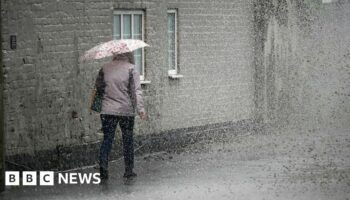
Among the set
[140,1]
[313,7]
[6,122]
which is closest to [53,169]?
[6,122]

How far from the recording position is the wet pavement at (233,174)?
617 inches

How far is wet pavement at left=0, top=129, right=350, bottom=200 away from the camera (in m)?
15.7

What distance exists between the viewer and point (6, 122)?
60.7 ft

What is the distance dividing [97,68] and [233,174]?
427 centimetres

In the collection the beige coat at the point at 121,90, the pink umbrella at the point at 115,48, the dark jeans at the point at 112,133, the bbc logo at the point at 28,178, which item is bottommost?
the bbc logo at the point at 28,178

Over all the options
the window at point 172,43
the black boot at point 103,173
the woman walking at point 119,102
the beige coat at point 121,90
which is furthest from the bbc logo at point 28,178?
the window at point 172,43

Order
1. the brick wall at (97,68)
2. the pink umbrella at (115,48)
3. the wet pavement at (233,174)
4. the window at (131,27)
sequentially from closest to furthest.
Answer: the wet pavement at (233,174) → the pink umbrella at (115,48) → the brick wall at (97,68) → the window at (131,27)

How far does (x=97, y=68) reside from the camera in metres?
21.4

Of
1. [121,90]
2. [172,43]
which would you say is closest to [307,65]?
[172,43]

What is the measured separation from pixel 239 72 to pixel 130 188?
11.3 m

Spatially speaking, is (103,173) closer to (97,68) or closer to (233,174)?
(233,174)

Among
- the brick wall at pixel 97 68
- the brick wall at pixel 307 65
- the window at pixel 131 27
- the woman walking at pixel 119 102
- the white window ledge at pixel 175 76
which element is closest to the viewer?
the woman walking at pixel 119 102

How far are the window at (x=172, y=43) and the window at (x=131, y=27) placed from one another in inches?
49.9

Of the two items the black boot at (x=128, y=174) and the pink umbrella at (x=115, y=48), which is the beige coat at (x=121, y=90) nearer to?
the pink umbrella at (x=115, y=48)
